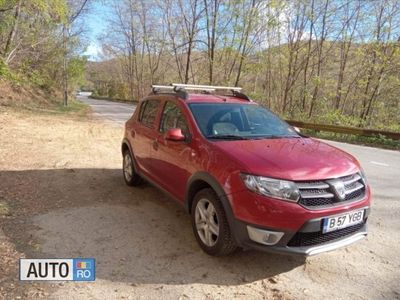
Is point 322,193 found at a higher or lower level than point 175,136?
lower

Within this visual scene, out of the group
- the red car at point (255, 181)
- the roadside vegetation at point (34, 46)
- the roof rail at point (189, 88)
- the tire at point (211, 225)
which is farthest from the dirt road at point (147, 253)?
the roadside vegetation at point (34, 46)

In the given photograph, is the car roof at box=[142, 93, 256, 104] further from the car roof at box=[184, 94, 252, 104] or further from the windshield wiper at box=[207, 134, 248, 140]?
the windshield wiper at box=[207, 134, 248, 140]

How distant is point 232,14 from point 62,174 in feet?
69.0

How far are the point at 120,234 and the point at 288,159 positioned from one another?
220 cm

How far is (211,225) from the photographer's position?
11.7 feet

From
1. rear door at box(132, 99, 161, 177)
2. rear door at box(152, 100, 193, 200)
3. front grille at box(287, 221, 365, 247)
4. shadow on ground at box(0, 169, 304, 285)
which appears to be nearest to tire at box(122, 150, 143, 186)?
shadow on ground at box(0, 169, 304, 285)

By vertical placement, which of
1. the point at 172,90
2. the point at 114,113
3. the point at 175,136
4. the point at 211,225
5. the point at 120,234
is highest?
the point at 172,90

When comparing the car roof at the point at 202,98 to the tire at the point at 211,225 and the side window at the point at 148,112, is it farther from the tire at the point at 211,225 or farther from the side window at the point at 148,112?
the tire at the point at 211,225

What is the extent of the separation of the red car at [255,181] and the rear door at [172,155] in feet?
0.04

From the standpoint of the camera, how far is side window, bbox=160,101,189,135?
4270 millimetres

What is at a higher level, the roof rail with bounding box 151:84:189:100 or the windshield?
the roof rail with bounding box 151:84:189:100

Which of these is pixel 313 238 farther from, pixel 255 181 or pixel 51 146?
pixel 51 146

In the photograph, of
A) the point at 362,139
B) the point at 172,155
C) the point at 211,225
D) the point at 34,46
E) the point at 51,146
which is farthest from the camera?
the point at 34,46

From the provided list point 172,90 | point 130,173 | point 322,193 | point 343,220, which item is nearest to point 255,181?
point 322,193
